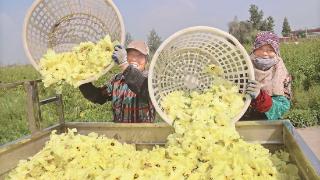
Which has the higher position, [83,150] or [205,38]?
[205,38]

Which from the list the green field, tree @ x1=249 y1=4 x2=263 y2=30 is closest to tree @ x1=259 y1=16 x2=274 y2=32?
tree @ x1=249 y1=4 x2=263 y2=30

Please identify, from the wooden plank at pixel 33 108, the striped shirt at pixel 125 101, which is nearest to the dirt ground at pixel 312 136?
the striped shirt at pixel 125 101

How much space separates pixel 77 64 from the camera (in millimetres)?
3137

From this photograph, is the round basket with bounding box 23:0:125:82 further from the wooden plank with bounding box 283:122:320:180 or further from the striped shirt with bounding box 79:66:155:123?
the wooden plank with bounding box 283:122:320:180

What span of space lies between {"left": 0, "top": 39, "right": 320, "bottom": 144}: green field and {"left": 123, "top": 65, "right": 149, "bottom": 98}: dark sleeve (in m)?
4.27

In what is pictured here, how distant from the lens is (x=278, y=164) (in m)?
2.57

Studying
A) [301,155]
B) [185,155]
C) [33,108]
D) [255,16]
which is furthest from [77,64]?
[255,16]

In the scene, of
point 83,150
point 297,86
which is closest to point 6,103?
point 297,86

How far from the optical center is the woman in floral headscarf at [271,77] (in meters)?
3.21

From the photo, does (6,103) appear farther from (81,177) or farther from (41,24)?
(81,177)

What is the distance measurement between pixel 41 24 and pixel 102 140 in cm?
105

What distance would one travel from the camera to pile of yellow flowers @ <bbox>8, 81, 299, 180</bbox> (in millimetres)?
2277

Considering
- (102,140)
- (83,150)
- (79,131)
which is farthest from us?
(79,131)

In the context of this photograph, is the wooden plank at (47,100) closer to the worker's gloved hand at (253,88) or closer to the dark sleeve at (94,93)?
the dark sleeve at (94,93)
